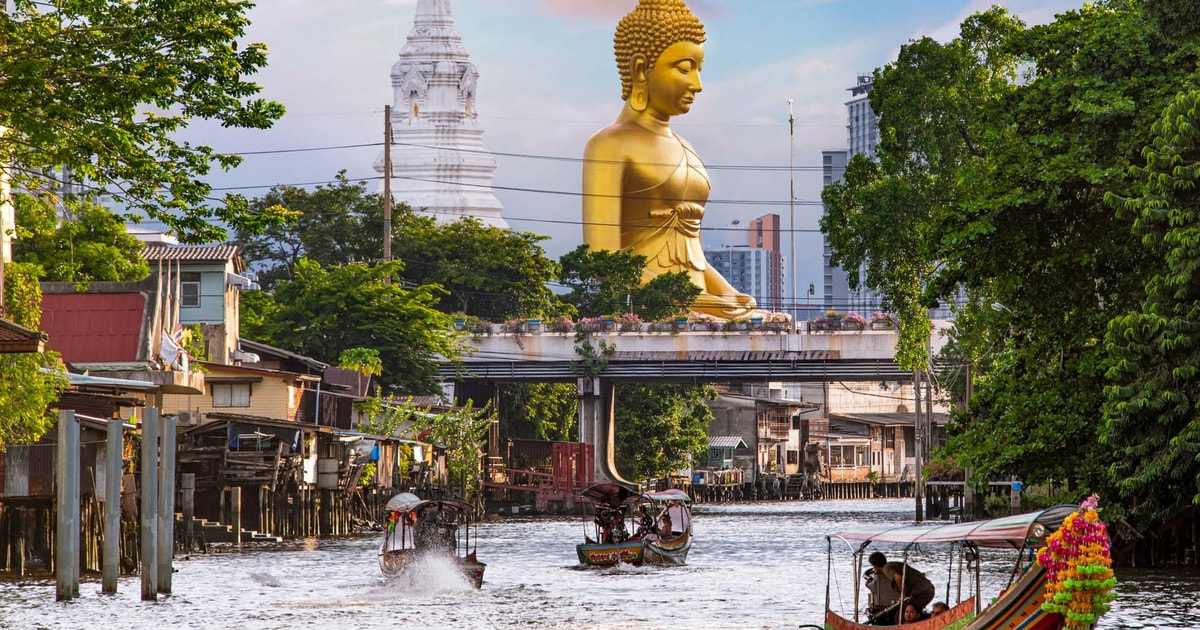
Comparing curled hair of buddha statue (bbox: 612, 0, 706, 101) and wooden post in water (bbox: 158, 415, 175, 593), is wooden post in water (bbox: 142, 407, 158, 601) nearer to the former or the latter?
wooden post in water (bbox: 158, 415, 175, 593)

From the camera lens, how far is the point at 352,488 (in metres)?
56.7

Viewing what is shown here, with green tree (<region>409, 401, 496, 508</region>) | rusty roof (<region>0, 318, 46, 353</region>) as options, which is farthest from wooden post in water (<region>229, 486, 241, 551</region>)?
rusty roof (<region>0, 318, 46, 353</region>)

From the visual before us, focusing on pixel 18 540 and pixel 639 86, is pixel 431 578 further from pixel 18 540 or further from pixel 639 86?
pixel 639 86

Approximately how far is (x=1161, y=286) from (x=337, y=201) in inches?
2204

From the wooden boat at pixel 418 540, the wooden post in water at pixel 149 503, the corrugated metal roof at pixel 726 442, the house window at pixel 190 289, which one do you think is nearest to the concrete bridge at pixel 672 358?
the house window at pixel 190 289

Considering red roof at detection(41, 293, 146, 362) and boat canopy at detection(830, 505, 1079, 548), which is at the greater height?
red roof at detection(41, 293, 146, 362)

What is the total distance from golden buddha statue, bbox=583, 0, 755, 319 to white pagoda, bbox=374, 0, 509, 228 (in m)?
40.1

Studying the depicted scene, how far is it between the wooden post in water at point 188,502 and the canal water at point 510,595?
25.2 inches

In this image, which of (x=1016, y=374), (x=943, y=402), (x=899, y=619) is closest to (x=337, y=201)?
(x=943, y=402)

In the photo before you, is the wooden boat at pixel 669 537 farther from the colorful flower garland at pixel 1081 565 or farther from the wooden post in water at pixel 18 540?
the colorful flower garland at pixel 1081 565

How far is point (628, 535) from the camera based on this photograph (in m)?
42.1

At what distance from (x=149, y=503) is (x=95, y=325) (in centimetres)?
1573

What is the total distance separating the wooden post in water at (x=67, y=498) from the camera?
1077 inches

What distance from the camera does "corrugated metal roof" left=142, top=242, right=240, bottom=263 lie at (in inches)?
2010
